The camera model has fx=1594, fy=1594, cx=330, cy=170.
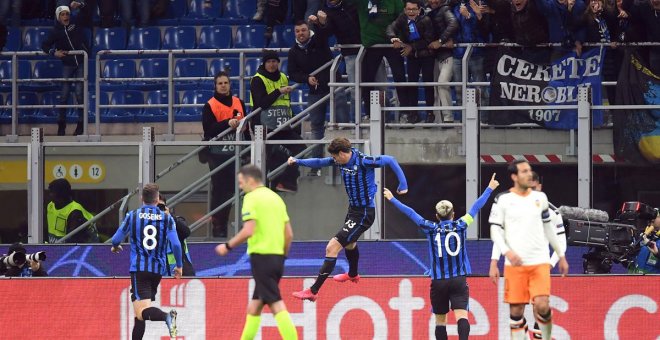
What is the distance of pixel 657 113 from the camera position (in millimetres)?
20328

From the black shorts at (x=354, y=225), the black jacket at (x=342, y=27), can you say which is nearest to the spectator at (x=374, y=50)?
the black jacket at (x=342, y=27)

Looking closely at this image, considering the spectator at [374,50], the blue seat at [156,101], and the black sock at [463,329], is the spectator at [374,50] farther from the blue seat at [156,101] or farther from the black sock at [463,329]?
the black sock at [463,329]

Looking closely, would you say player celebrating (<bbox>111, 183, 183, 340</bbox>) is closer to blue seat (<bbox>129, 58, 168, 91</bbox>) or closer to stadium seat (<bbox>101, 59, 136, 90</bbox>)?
blue seat (<bbox>129, 58, 168, 91</bbox>)

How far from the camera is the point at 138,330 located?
17.8 meters

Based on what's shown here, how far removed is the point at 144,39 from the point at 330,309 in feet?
29.7

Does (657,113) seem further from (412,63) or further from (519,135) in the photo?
(412,63)

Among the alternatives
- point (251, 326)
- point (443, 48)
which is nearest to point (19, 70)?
point (443, 48)

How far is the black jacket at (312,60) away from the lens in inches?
886

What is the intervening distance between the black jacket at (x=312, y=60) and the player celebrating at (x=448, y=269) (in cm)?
529

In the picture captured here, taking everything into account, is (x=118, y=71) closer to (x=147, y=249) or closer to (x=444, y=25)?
(x=444, y=25)

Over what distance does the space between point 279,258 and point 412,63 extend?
7.03 meters

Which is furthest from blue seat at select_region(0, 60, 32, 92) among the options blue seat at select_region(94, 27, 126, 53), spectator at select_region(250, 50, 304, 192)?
spectator at select_region(250, 50, 304, 192)

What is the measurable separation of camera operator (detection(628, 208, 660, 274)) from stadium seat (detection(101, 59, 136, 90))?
967cm

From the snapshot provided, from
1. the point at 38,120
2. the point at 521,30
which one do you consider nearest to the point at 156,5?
the point at 38,120
